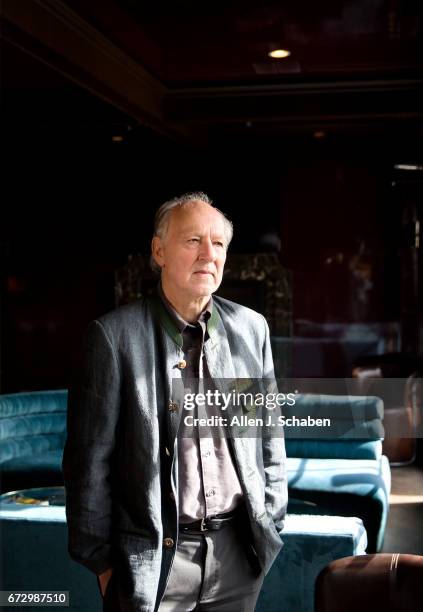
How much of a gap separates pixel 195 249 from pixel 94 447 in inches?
15.9

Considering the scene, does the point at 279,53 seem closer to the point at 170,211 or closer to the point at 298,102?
the point at 298,102

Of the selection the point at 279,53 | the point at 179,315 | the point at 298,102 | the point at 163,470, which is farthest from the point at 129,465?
the point at 298,102

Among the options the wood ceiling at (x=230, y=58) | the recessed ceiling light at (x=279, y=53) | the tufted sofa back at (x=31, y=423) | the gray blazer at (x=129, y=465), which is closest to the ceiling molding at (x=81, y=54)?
the wood ceiling at (x=230, y=58)

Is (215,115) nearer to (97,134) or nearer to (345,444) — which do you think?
(97,134)

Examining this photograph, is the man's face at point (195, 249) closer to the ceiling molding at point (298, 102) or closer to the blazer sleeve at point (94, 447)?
the blazer sleeve at point (94, 447)

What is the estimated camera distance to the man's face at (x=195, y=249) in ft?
4.64

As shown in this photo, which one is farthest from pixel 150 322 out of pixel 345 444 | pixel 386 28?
pixel 386 28

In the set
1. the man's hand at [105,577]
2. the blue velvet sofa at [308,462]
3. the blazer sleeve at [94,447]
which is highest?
the blazer sleeve at [94,447]

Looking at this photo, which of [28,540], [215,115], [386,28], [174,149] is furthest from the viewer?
[174,149]

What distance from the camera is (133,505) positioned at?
4.39 feet

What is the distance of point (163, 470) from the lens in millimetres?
1352

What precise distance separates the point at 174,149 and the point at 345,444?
336 centimetres

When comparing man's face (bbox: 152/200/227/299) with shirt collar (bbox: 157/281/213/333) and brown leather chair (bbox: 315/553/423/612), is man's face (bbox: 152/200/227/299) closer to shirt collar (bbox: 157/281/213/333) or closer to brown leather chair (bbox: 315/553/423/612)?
shirt collar (bbox: 157/281/213/333)

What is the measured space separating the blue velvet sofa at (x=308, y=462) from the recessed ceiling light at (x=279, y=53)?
2.32 metres
